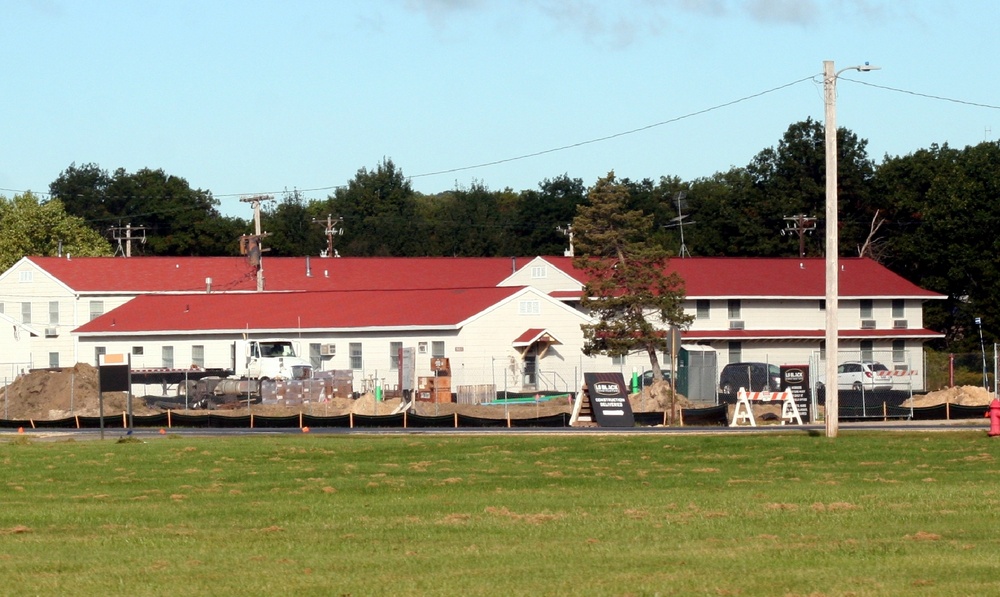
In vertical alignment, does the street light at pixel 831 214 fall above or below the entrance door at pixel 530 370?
above

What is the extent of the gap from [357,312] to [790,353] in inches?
919

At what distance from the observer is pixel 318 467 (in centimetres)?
2462

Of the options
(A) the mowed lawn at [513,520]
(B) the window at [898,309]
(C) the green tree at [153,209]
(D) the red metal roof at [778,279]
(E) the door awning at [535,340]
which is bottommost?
(A) the mowed lawn at [513,520]

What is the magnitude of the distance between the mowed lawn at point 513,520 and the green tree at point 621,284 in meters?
30.4

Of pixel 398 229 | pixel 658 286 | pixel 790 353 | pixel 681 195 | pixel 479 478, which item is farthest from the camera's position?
pixel 398 229

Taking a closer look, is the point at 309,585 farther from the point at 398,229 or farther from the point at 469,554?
the point at 398,229

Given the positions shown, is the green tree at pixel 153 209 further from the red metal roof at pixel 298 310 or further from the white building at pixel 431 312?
the red metal roof at pixel 298 310

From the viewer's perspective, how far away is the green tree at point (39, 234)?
107m

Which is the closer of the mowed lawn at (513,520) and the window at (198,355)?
the mowed lawn at (513,520)

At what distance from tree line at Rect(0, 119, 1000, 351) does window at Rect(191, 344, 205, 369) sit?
21930 mm

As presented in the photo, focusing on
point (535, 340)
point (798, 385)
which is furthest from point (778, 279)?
point (798, 385)

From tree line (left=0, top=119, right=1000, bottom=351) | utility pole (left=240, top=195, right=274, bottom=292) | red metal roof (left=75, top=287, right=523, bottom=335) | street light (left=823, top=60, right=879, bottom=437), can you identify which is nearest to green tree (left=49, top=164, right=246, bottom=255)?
tree line (left=0, top=119, right=1000, bottom=351)

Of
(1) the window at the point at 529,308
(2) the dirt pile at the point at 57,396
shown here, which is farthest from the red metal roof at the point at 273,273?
(2) the dirt pile at the point at 57,396

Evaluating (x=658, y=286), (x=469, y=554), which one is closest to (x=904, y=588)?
(x=469, y=554)
